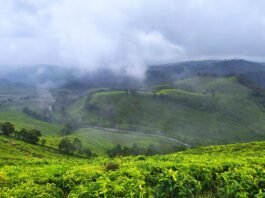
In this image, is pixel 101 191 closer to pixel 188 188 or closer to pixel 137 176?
pixel 137 176

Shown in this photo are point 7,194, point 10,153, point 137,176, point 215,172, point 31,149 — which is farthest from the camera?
point 31,149

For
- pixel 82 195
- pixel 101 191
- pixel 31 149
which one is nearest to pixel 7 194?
pixel 82 195

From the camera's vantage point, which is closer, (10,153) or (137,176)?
(137,176)

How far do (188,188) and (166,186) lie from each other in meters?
1.09

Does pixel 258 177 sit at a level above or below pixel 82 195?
above

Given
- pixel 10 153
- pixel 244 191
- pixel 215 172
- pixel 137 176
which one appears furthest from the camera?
pixel 10 153

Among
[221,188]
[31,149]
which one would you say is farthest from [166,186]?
[31,149]

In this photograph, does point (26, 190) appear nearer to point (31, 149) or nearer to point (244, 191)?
point (244, 191)

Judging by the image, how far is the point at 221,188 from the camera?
14.5m

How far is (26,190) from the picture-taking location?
1323 cm

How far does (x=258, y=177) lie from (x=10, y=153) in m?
169

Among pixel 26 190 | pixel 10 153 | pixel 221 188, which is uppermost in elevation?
pixel 221 188

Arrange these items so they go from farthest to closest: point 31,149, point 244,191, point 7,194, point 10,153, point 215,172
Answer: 1. point 31,149
2. point 10,153
3. point 215,172
4. point 244,191
5. point 7,194

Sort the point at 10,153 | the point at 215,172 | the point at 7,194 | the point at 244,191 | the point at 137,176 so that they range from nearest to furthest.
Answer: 1. the point at 7,194
2. the point at 244,191
3. the point at 137,176
4. the point at 215,172
5. the point at 10,153
